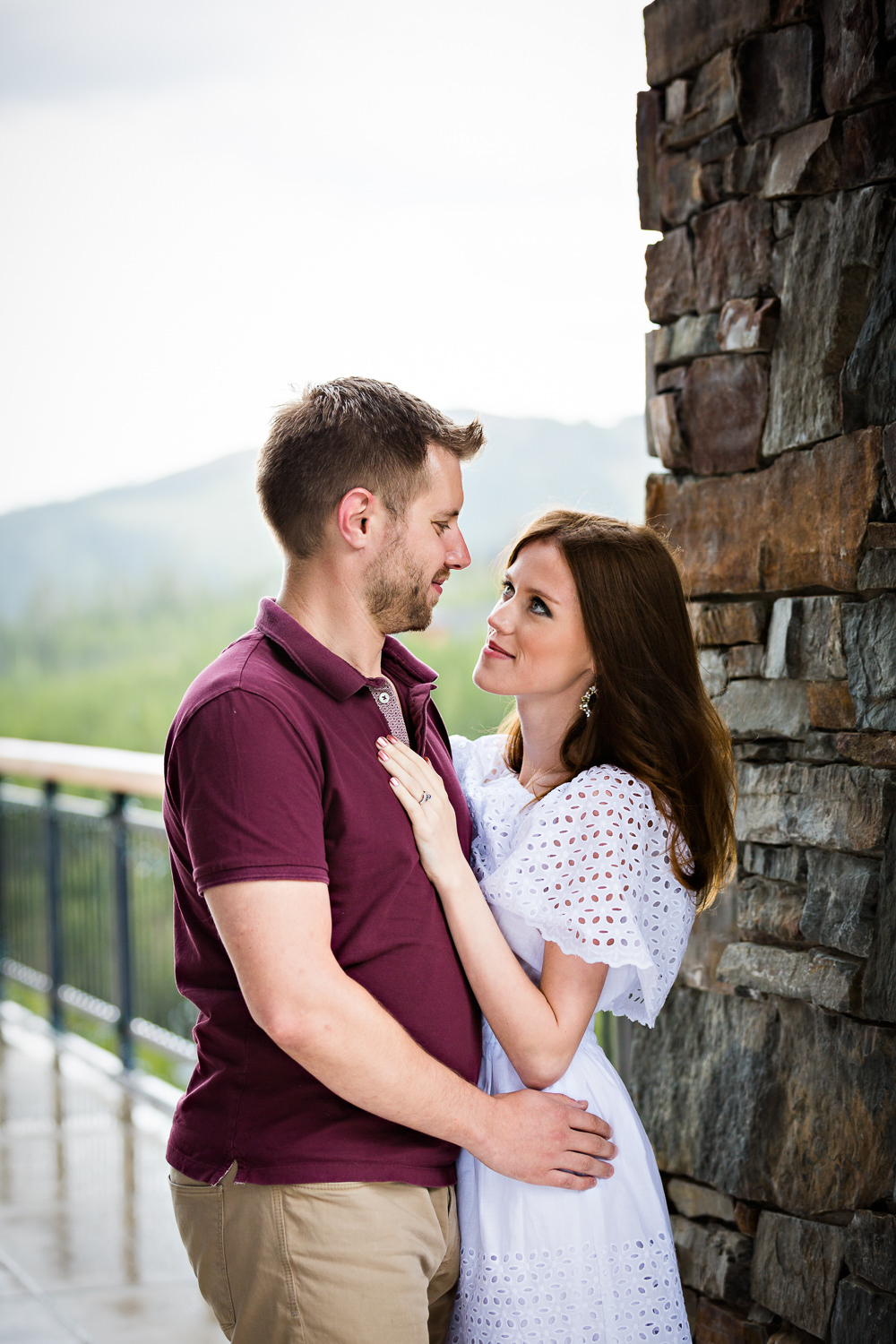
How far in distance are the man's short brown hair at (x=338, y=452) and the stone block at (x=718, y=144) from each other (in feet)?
2.67

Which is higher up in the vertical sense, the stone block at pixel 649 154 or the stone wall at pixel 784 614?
the stone block at pixel 649 154

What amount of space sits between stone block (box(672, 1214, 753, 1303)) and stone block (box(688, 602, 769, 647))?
0.95 m

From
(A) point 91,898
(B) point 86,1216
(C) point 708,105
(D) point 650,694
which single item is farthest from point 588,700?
(A) point 91,898

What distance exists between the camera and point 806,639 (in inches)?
72.1

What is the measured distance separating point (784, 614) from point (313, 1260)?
1.13 meters

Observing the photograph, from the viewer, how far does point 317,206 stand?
6953mm

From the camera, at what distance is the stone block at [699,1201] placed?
6.42 ft

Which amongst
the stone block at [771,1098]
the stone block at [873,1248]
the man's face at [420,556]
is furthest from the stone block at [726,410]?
the stone block at [873,1248]

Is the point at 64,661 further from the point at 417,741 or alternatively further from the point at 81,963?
the point at 417,741

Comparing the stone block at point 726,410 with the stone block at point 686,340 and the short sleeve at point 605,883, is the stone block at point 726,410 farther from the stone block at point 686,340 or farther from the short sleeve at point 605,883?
the short sleeve at point 605,883

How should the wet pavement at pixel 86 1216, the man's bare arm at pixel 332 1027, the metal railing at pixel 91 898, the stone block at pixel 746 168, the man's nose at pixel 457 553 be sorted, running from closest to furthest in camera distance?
1. the man's bare arm at pixel 332 1027
2. the man's nose at pixel 457 553
3. the stone block at pixel 746 168
4. the wet pavement at pixel 86 1216
5. the metal railing at pixel 91 898

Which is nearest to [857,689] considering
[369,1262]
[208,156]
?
[369,1262]

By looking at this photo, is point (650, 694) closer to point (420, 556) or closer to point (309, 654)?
point (420, 556)

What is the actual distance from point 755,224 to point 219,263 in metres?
6.93
